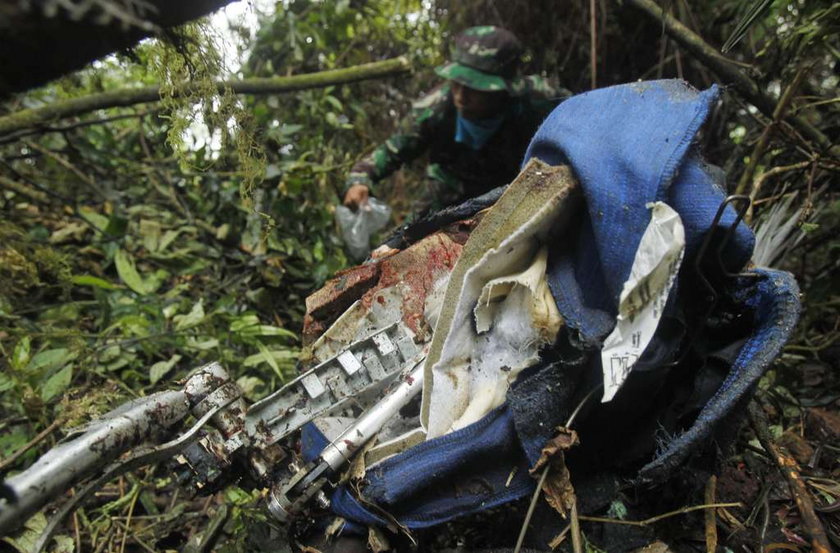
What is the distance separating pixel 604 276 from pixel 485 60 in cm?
215

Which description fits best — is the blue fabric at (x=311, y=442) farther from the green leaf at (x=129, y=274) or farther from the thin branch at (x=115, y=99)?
the green leaf at (x=129, y=274)

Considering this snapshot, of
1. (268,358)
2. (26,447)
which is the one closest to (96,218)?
(268,358)

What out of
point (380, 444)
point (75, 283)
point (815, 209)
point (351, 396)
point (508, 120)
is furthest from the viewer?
point (508, 120)

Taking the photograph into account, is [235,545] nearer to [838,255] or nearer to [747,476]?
[747,476]

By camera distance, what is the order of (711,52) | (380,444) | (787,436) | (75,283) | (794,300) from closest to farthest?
1. (794,300)
2. (380,444)
3. (787,436)
4. (711,52)
5. (75,283)

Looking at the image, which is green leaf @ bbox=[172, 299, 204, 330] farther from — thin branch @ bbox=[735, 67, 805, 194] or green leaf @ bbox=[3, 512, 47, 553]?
thin branch @ bbox=[735, 67, 805, 194]

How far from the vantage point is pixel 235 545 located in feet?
5.04

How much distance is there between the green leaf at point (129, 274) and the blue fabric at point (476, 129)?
1848 millimetres

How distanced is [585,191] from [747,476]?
3.14 feet

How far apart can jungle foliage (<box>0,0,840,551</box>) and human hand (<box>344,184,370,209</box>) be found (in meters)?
0.13

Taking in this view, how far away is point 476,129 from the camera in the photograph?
10.7ft

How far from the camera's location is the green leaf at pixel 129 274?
8.53 feet

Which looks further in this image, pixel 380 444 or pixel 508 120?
pixel 508 120

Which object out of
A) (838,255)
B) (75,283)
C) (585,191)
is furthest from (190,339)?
(838,255)
